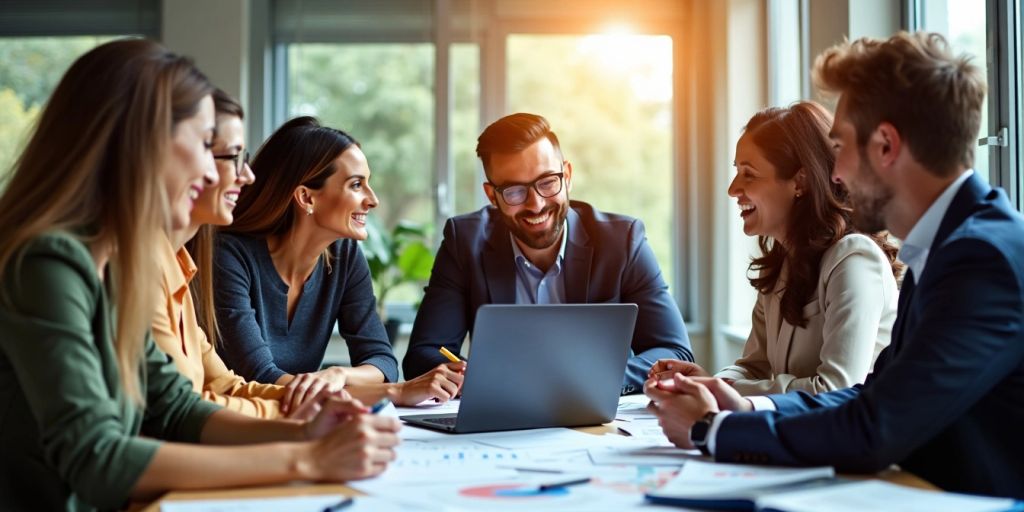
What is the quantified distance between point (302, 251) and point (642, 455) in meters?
1.46

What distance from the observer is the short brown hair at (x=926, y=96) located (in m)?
1.53

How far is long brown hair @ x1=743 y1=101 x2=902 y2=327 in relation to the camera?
2.25 metres

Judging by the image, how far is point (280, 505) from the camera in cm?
123

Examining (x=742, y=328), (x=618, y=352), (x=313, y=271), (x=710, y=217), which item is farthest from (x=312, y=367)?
(x=710, y=217)

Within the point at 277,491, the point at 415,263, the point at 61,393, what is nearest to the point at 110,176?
the point at 61,393

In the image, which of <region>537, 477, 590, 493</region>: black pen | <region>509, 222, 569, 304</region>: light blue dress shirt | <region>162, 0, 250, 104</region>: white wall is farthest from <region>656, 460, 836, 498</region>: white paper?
<region>162, 0, 250, 104</region>: white wall

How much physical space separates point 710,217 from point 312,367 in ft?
9.69

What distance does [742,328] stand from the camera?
4.75m

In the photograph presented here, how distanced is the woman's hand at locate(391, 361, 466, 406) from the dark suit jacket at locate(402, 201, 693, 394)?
1.70 feet

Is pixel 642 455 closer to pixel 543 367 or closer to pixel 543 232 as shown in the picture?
pixel 543 367

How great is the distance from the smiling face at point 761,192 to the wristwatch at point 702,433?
2.96ft

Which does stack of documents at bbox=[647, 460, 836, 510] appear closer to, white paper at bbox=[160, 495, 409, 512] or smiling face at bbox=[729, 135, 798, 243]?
white paper at bbox=[160, 495, 409, 512]

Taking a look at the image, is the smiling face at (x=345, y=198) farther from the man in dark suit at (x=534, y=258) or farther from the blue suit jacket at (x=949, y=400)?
the blue suit jacket at (x=949, y=400)

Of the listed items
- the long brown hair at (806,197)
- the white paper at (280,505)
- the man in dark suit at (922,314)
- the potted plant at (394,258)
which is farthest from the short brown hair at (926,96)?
the potted plant at (394,258)
